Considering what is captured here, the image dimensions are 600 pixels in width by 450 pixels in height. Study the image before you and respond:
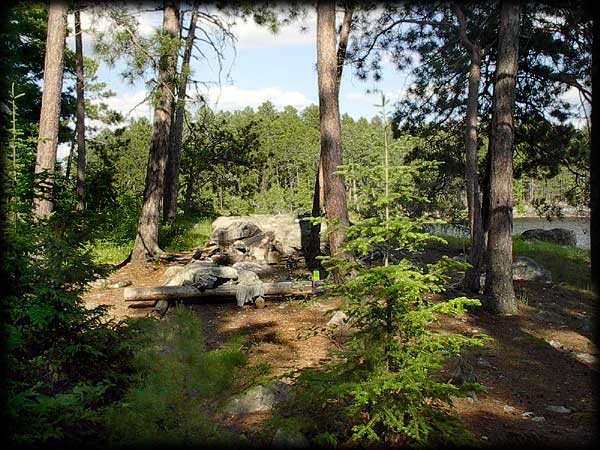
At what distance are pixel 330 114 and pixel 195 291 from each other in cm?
429

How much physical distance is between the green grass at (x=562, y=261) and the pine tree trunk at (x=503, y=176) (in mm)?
4349

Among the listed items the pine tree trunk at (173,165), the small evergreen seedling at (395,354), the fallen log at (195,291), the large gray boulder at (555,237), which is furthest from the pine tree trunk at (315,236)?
the large gray boulder at (555,237)

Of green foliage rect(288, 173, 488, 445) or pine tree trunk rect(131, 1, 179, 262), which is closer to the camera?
green foliage rect(288, 173, 488, 445)

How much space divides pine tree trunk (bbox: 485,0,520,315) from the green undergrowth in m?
5.77

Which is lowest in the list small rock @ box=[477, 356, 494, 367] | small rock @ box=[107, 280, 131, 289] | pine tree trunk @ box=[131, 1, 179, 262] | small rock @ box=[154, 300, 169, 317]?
small rock @ box=[477, 356, 494, 367]

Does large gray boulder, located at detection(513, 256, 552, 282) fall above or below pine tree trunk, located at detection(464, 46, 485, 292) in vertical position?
Answer: below

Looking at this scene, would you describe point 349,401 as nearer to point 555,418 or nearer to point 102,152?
point 555,418

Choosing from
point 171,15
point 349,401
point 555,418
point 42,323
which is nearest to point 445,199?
point 171,15

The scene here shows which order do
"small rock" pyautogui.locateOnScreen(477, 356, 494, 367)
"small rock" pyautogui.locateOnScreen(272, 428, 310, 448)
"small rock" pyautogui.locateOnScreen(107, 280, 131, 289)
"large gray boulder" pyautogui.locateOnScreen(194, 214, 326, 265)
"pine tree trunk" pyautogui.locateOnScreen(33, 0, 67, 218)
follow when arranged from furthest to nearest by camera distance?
"large gray boulder" pyautogui.locateOnScreen(194, 214, 326, 265)
"small rock" pyautogui.locateOnScreen(107, 280, 131, 289)
"pine tree trunk" pyautogui.locateOnScreen(33, 0, 67, 218)
"small rock" pyautogui.locateOnScreen(477, 356, 494, 367)
"small rock" pyautogui.locateOnScreen(272, 428, 310, 448)

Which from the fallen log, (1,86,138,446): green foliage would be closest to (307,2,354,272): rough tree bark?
the fallen log

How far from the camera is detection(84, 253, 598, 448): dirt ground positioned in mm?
3906

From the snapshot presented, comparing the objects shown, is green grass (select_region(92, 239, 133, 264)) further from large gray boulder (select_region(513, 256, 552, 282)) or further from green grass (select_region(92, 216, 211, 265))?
large gray boulder (select_region(513, 256, 552, 282))

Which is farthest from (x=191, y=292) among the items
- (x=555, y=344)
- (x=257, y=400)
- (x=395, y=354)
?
(x=555, y=344)

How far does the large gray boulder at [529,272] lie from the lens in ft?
39.1
